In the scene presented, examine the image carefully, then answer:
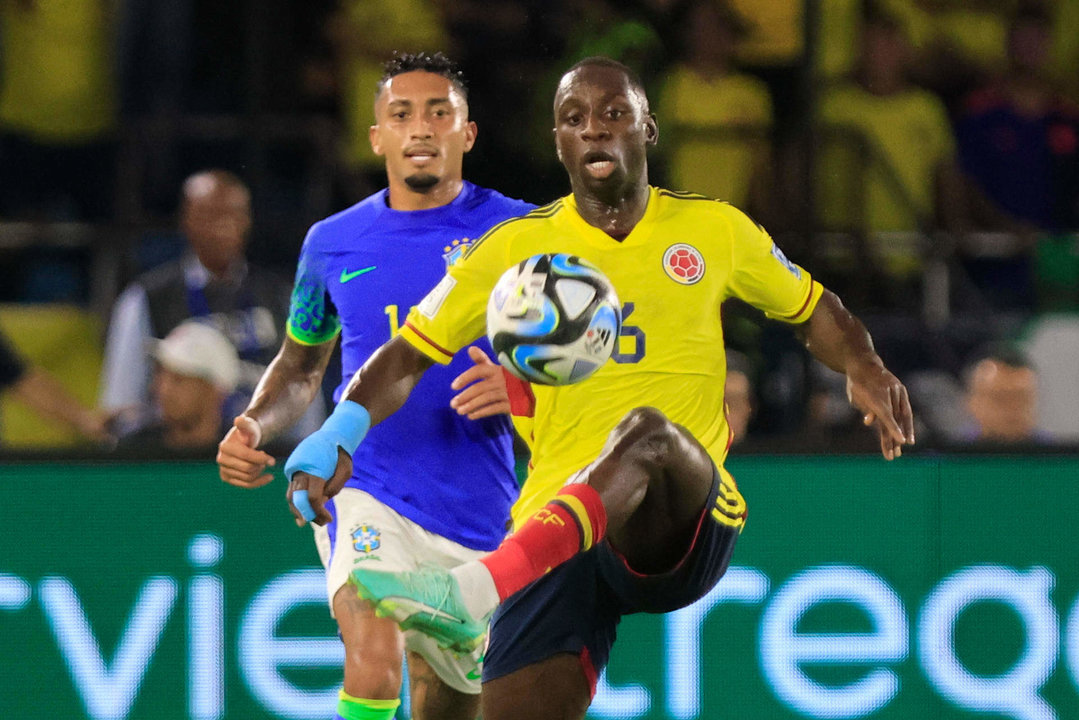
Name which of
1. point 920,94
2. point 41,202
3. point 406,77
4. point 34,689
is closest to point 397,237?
point 406,77

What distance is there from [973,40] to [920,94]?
544 millimetres

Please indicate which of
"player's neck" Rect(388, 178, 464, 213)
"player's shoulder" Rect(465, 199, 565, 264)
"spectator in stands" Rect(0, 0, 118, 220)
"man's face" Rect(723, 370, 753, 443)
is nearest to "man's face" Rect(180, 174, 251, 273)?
"spectator in stands" Rect(0, 0, 118, 220)

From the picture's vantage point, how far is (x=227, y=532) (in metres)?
5.70

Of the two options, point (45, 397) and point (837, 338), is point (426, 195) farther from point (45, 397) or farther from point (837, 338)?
point (45, 397)

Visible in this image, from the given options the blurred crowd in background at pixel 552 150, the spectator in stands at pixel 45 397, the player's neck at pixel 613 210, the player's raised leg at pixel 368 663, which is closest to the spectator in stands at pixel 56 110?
the blurred crowd in background at pixel 552 150

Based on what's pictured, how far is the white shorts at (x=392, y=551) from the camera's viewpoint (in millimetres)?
4547

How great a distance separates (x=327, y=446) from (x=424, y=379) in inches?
39.8

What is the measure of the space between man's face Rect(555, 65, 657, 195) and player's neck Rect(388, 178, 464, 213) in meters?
0.90

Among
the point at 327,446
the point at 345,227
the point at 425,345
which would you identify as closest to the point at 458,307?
the point at 425,345

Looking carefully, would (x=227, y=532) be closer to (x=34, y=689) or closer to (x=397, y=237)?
(x=34, y=689)

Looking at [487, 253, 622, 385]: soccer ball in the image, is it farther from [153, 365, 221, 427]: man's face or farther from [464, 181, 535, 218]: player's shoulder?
[153, 365, 221, 427]: man's face

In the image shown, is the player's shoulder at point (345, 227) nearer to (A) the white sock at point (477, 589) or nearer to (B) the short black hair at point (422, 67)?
A: (B) the short black hair at point (422, 67)

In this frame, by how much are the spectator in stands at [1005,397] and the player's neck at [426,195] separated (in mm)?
2415

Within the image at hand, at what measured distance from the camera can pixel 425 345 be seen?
4.02 metres
